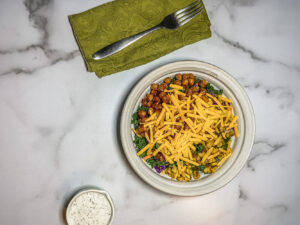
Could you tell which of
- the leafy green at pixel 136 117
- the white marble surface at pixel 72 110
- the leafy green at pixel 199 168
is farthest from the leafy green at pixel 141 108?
the leafy green at pixel 199 168

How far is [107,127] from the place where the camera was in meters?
1.29

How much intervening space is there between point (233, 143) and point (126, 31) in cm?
67

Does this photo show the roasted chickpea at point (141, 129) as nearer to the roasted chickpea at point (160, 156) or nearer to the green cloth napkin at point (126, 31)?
the roasted chickpea at point (160, 156)

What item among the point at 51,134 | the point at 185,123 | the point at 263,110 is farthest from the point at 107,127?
the point at 263,110

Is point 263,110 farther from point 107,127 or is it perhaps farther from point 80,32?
point 80,32

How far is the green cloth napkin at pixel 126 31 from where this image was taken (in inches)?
48.0

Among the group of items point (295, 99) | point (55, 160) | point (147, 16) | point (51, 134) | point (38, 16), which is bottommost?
point (295, 99)

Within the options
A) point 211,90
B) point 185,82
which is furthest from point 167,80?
point 211,90

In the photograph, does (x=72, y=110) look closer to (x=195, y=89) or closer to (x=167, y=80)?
(x=167, y=80)

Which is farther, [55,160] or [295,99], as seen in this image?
[295,99]

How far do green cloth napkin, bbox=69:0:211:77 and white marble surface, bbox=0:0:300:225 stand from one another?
51 mm

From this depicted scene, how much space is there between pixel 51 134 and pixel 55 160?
0.12 m

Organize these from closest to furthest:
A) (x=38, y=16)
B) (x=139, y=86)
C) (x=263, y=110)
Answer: (x=139, y=86), (x=38, y=16), (x=263, y=110)

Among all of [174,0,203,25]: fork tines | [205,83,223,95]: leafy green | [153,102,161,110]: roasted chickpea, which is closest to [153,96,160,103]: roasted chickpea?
[153,102,161,110]: roasted chickpea
